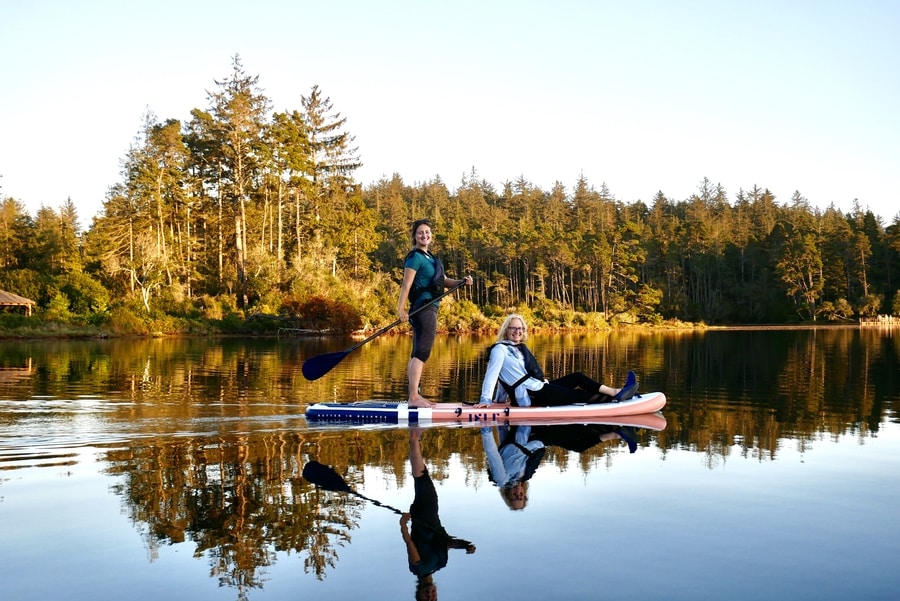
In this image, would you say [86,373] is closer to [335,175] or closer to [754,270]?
[335,175]

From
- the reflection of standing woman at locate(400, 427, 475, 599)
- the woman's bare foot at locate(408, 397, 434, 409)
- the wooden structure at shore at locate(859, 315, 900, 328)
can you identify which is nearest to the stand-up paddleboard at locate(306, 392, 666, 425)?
the woman's bare foot at locate(408, 397, 434, 409)

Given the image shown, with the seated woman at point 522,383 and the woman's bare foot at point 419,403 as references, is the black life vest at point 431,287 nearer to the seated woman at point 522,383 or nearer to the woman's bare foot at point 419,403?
the seated woman at point 522,383

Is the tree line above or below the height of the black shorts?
above

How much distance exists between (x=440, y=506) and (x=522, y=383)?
14.2 feet

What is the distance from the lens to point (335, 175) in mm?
60562

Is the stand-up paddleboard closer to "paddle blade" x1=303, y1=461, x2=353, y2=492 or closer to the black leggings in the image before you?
the black leggings

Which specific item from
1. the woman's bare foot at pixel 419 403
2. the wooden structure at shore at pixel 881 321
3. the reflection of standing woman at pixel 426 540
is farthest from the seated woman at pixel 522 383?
the wooden structure at shore at pixel 881 321

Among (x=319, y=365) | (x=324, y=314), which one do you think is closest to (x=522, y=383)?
(x=319, y=365)

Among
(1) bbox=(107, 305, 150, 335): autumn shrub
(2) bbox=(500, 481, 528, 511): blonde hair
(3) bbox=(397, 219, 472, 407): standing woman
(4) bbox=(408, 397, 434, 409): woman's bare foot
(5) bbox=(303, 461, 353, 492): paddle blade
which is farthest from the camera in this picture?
(1) bbox=(107, 305, 150, 335): autumn shrub

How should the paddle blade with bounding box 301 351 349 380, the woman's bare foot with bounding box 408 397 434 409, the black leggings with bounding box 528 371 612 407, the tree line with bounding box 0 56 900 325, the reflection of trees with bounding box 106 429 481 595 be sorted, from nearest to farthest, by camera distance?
the reflection of trees with bounding box 106 429 481 595, the woman's bare foot with bounding box 408 397 434 409, the black leggings with bounding box 528 371 612 407, the paddle blade with bounding box 301 351 349 380, the tree line with bounding box 0 56 900 325

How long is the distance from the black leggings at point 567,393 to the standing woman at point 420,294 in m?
1.36

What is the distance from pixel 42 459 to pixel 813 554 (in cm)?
616

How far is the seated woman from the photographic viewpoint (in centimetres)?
912

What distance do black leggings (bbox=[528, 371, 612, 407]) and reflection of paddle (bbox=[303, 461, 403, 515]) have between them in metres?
3.61
